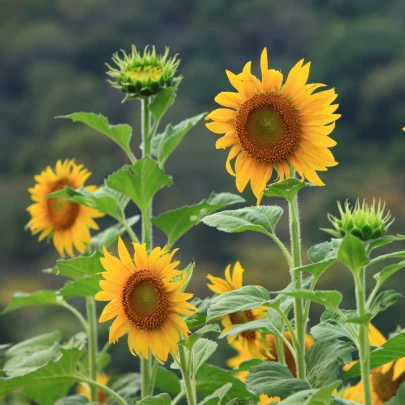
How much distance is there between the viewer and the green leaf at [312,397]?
59 cm

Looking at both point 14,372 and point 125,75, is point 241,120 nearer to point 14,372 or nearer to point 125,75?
point 125,75

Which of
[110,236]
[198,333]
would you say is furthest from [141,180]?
[198,333]

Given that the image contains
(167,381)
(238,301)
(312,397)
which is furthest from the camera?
(167,381)

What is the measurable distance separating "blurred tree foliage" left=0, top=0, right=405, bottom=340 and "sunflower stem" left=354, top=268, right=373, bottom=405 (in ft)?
30.9

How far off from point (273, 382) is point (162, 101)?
0.39 metres

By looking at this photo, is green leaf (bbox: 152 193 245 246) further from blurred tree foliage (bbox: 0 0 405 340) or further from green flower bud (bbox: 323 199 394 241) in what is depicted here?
blurred tree foliage (bbox: 0 0 405 340)

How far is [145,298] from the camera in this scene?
2.40 feet

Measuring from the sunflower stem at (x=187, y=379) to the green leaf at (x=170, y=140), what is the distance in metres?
0.28

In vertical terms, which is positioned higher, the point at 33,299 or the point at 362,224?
the point at 33,299

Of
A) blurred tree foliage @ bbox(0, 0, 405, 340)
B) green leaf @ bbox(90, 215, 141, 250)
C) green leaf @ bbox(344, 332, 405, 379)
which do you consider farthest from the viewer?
blurred tree foliage @ bbox(0, 0, 405, 340)

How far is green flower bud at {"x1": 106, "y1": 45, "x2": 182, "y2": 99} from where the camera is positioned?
3.10 ft

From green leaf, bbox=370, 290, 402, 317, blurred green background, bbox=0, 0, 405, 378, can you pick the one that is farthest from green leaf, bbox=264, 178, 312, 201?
blurred green background, bbox=0, 0, 405, 378

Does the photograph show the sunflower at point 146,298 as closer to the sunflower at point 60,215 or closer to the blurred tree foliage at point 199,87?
the sunflower at point 60,215

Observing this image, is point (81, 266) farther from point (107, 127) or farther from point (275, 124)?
point (275, 124)
